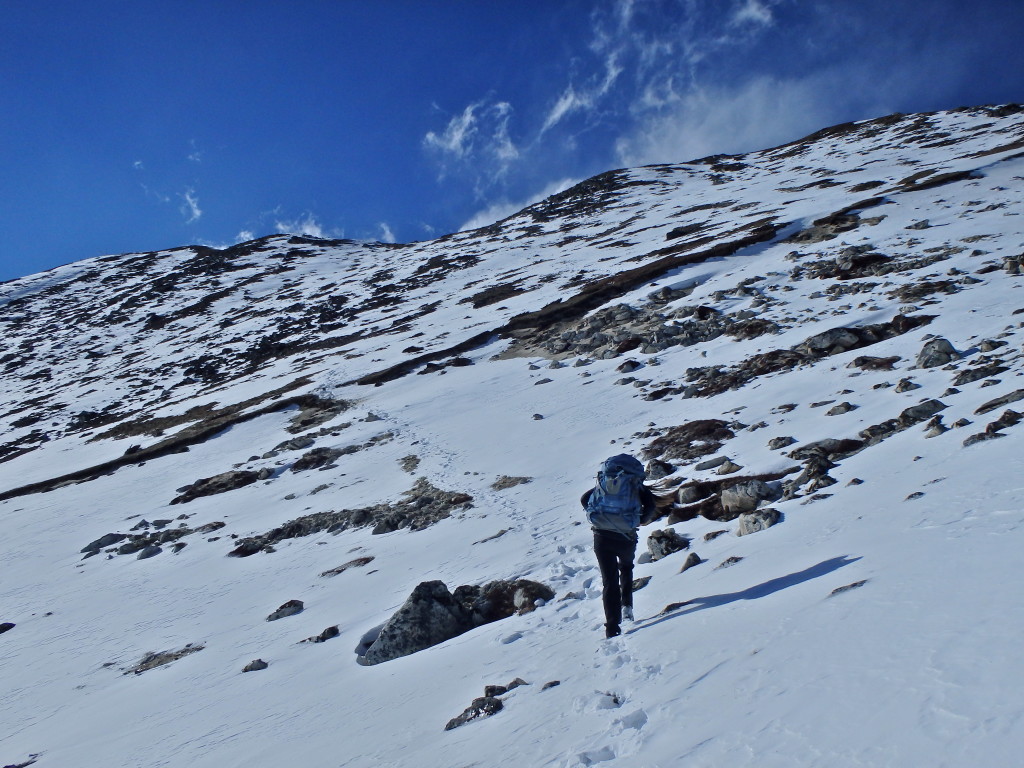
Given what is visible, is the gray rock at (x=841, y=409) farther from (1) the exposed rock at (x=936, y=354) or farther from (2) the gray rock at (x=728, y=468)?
(2) the gray rock at (x=728, y=468)

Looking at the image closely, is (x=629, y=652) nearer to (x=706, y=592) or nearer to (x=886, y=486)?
(x=706, y=592)

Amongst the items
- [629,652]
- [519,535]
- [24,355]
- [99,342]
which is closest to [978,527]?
[629,652]

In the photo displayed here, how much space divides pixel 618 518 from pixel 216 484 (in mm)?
21428

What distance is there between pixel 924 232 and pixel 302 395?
32266mm

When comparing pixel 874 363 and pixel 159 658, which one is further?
pixel 874 363

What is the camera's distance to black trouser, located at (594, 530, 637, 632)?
23.8ft

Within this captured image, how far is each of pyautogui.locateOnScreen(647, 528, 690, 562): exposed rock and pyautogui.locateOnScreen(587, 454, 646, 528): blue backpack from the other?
9.93 feet

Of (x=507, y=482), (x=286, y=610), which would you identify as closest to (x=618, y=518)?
Answer: (x=286, y=610)

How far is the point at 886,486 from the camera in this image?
8641mm

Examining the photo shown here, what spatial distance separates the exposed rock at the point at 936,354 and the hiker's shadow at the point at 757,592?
34.5 ft

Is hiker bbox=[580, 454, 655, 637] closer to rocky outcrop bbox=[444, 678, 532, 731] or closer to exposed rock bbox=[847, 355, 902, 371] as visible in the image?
rocky outcrop bbox=[444, 678, 532, 731]

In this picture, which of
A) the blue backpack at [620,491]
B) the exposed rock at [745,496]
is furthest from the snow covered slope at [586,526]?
the blue backpack at [620,491]

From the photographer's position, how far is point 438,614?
9.40 meters

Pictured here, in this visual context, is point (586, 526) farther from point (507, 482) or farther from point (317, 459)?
point (317, 459)
